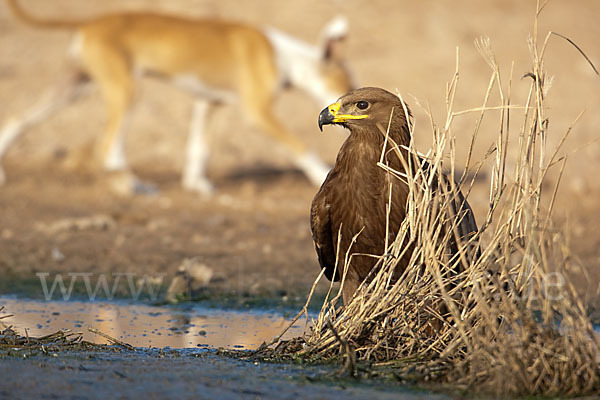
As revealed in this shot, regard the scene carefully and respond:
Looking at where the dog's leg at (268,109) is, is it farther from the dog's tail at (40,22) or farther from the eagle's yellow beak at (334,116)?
the eagle's yellow beak at (334,116)

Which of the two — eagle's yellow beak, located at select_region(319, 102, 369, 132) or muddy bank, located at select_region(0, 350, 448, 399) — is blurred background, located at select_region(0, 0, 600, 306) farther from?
muddy bank, located at select_region(0, 350, 448, 399)

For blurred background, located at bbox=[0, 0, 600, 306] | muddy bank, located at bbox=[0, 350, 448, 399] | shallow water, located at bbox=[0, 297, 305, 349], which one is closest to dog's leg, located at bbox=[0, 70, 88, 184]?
blurred background, located at bbox=[0, 0, 600, 306]

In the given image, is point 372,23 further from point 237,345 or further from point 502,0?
point 237,345

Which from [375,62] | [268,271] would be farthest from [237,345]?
[375,62]

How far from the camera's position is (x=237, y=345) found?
4.55 meters

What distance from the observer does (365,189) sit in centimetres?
426

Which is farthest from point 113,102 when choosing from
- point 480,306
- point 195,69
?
point 480,306

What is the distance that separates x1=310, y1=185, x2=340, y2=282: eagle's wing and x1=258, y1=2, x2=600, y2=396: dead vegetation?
16.1 inches

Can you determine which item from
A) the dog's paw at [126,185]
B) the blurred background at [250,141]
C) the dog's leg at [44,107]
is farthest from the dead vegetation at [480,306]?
the dog's leg at [44,107]

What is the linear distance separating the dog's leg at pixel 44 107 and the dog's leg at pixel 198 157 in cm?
131

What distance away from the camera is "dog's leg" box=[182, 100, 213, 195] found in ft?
33.5

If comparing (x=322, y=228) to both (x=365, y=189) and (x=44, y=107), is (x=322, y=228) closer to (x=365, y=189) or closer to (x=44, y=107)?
(x=365, y=189)

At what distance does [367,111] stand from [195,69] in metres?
6.15

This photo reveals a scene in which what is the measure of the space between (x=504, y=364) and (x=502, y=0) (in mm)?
16709
